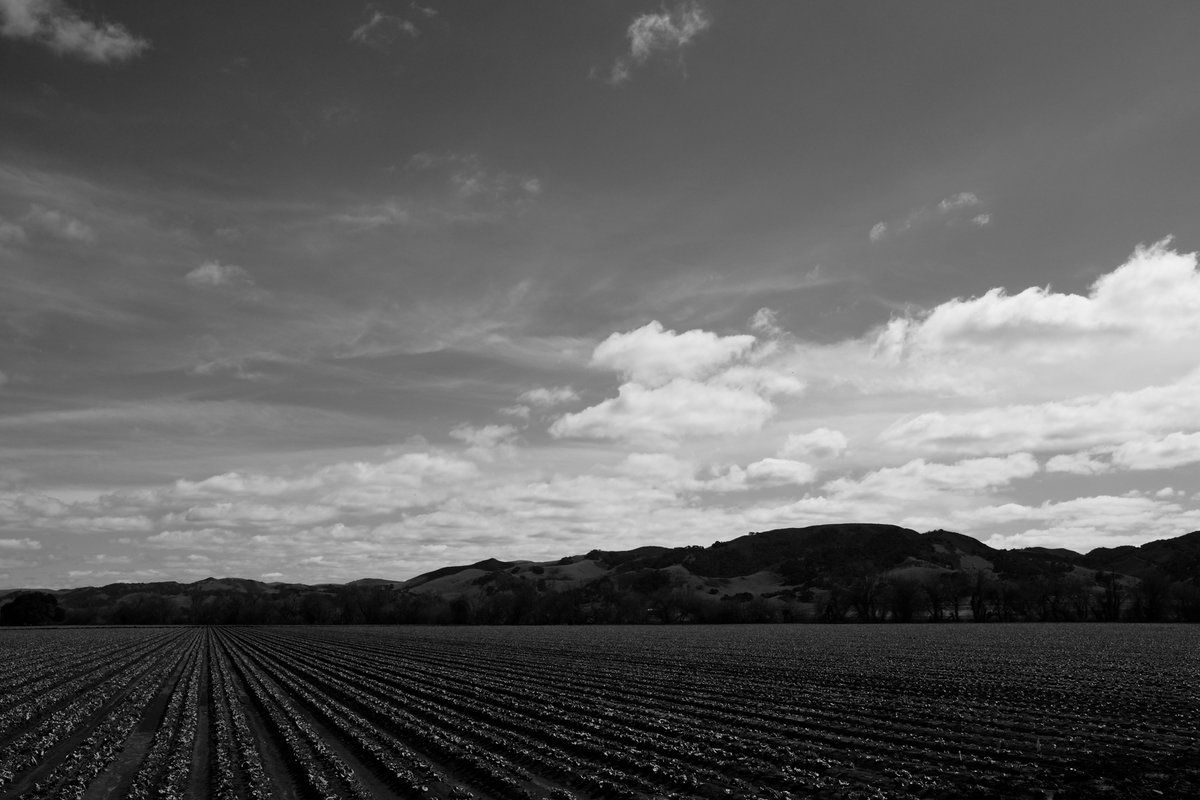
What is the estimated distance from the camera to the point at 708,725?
2689 centimetres

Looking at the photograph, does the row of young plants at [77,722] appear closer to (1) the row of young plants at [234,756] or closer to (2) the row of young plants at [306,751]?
(1) the row of young plants at [234,756]

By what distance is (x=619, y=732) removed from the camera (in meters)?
25.5

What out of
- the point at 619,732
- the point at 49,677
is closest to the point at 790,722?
the point at 619,732

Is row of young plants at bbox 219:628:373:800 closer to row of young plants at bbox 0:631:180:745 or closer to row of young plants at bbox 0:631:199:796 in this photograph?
row of young plants at bbox 0:631:199:796

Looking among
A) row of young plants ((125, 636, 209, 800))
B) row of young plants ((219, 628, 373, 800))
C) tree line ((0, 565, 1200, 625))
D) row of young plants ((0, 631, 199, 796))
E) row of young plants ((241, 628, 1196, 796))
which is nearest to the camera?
row of young plants ((219, 628, 373, 800))

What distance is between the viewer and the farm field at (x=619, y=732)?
19.2 metres

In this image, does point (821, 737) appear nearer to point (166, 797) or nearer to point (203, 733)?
point (166, 797)

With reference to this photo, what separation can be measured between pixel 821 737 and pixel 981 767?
5365 millimetres

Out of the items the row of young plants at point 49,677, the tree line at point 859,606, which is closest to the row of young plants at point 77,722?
the row of young plants at point 49,677

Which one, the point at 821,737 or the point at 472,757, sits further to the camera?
the point at 821,737

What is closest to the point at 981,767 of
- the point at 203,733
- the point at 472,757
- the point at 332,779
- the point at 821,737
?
the point at 821,737

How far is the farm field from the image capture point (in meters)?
19.2

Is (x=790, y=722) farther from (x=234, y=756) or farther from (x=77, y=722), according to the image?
(x=77, y=722)

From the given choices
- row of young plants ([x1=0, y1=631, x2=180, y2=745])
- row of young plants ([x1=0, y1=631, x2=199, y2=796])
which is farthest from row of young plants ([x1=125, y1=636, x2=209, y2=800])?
A: row of young plants ([x1=0, y1=631, x2=180, y2=745])
